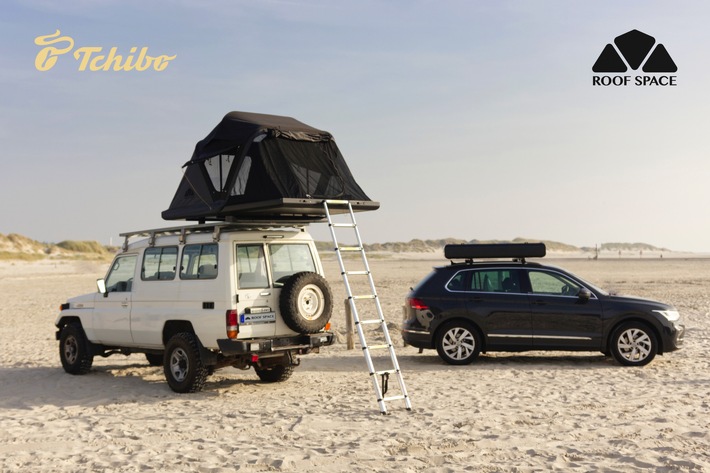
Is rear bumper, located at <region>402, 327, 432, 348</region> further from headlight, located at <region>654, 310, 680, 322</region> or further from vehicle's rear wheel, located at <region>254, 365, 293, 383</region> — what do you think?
headlight, located at <region>654, 310, 680, 322</region>

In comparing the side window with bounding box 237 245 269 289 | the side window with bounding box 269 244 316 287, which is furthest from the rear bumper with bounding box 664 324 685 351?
the side window with bounding box 237 245 269 289

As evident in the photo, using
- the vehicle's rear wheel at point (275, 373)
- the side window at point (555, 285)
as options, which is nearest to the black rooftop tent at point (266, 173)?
the vehicle's rear wheel at point (275, 373)

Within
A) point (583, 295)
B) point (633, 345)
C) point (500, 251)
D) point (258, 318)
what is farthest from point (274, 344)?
point (633, 345)

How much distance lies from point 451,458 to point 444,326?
6.06 meters

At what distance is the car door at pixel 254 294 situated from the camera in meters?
10.4

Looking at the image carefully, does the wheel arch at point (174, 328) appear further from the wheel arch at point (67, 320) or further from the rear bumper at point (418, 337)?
the rear bumper at point (418, 337)

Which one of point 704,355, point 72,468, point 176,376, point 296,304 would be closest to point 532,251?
point 704,355

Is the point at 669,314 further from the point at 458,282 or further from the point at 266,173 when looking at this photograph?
the point at 266,173

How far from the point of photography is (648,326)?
12.9 m

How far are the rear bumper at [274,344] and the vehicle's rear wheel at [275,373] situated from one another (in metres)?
1.13

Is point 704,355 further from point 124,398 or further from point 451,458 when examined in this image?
point 124,398

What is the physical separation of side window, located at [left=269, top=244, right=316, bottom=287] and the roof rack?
0.31 meters

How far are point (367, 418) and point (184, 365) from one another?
313 cm

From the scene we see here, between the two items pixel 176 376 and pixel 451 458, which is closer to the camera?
pixel 451 458
